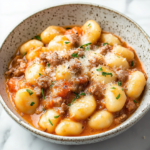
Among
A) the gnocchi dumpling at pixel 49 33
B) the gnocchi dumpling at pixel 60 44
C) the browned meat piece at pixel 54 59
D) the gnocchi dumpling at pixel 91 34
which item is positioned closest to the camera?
the browned meat piece at pixel 54 59

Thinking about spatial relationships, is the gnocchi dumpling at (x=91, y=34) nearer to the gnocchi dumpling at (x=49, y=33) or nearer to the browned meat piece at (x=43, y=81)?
the gnocchi dumpling at (x=49, y=33)

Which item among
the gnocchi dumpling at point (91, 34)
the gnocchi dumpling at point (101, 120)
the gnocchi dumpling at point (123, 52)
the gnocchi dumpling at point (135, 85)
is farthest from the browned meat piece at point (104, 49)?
the gnocchi dumpling at point (101, 120)

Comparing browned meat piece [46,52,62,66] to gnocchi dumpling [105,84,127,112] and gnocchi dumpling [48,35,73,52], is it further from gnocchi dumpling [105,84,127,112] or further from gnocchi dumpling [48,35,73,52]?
gnocchi dumpling [105,84,127,112]

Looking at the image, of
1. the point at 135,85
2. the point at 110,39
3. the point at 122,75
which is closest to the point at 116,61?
Answer: the point at 122,75

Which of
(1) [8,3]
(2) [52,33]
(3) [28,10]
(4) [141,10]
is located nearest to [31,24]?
(2) [52,33]

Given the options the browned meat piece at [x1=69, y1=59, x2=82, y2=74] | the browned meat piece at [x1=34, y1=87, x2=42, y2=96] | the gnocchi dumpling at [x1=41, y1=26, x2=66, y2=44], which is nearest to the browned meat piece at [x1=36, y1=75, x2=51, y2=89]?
the browned meat piece at [x1=34, y1=87, x2=42, y2=96]
